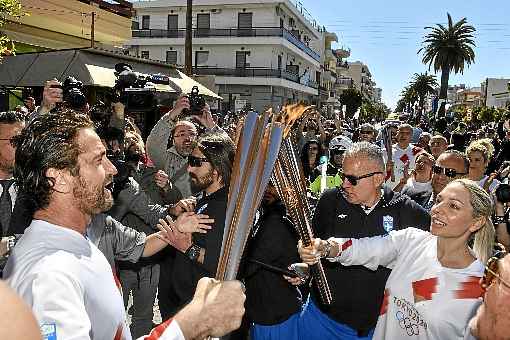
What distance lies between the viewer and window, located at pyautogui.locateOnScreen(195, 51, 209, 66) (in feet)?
150

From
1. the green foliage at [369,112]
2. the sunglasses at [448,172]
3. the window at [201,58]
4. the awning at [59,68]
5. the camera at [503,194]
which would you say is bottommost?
the camera at [503,194]

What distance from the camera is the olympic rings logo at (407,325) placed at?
2.58m

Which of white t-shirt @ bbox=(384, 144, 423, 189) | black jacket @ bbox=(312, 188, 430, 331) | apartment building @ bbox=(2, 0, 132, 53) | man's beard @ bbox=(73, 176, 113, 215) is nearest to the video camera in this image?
black jacket @ bbox=(312, 188, 430, 331)

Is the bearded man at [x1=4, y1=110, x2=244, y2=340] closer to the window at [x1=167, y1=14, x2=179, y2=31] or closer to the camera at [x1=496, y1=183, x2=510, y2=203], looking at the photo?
the camera at [x1=496, y1=183, x2=510, y2=203]

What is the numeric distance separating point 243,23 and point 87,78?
1449 inches

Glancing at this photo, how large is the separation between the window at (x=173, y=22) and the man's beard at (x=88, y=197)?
4807cm

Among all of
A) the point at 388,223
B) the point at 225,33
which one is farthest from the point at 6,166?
the point at 225,33

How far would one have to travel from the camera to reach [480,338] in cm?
182

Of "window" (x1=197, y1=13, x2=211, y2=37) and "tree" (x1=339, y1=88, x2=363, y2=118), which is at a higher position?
"window" (x1=197, y1=13, x2=211, y2=37)

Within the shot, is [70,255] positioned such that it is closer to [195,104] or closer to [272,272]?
[272,272]

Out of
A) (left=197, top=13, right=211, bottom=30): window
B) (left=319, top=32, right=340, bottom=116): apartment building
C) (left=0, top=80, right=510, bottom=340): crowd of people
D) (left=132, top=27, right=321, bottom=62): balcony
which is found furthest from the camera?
(left=319, top=32, right=340, bottom=116): apartment building

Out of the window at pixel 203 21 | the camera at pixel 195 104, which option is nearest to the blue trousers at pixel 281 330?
the camera at pixel 195 104

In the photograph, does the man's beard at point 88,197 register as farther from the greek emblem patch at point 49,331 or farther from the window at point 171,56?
the window at point 171,56

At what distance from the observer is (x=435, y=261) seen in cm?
266
